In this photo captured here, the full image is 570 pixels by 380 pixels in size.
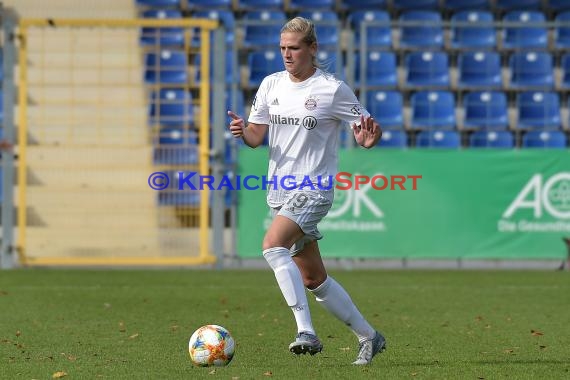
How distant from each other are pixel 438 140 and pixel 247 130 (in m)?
13.2

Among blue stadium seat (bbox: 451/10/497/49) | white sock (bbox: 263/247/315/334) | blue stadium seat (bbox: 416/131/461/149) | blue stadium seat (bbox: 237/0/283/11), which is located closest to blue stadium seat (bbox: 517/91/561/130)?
blue stadium seat (bbox: 416/131/461/149)

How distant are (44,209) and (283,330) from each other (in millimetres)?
9038

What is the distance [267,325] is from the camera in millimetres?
9078

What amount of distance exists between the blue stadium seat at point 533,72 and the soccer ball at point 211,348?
48.2 ft

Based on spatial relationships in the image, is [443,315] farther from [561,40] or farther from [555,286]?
[561,40]

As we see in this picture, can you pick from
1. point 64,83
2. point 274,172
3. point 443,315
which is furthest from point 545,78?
point 274,172

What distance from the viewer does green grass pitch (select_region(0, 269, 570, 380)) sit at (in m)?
6.40

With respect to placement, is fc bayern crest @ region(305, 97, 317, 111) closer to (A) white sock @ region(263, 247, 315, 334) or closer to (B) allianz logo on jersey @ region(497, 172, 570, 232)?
(A) white sock @ region(263, 247, 315, 334)

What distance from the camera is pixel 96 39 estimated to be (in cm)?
1861

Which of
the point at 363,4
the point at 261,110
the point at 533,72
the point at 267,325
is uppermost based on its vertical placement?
the point at 363,4

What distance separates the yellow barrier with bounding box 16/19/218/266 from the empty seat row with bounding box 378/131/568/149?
4.07 metres

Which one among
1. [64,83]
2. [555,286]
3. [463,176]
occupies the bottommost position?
[555,286]

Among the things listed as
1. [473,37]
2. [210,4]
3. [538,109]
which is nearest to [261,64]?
[210,4]

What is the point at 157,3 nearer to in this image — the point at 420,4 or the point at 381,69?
the point at 381,69
